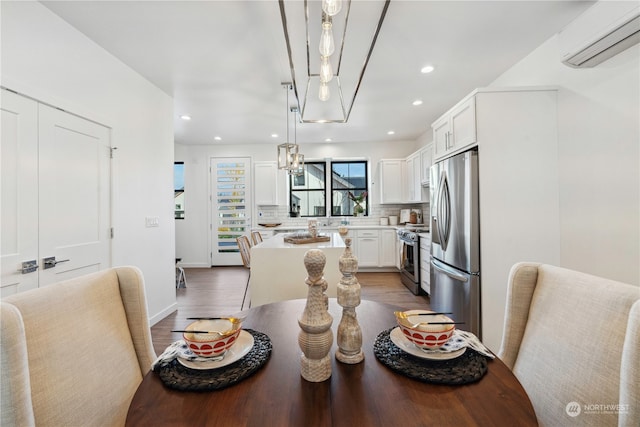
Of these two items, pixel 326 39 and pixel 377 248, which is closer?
pixel 326 39

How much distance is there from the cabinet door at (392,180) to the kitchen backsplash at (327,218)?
1.28 feet

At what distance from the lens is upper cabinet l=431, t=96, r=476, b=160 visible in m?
2.32

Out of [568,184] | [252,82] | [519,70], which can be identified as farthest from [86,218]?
[519,70]

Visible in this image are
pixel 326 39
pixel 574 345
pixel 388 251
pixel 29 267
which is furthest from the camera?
pixel 388 251

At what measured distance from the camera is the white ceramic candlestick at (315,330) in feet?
2.39

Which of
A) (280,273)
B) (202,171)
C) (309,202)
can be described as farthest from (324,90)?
(202,171)

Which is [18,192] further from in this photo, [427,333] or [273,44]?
[427,333]

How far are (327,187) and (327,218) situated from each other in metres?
0.69

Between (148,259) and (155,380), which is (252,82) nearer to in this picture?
(148,259)

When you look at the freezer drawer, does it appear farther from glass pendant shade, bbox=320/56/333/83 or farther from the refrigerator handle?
glass pendant shade, bbox=320/56/333/83

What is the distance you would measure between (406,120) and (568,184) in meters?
2.64

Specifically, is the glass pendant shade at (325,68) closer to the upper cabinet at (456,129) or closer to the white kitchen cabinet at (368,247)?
the upper cabinet at (456,129)

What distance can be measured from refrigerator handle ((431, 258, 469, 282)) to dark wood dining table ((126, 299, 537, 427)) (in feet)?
5.76

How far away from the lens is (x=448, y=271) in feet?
8.59
